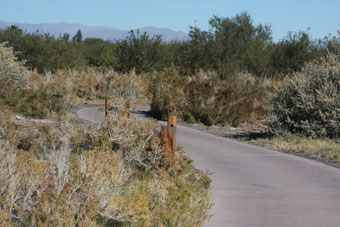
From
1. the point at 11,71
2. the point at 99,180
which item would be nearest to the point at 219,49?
the point at 11,71

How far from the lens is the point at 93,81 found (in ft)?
113

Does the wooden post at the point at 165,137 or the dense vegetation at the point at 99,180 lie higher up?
the wooden post at the point at 165,137

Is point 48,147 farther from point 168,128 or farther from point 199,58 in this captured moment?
point 199,58

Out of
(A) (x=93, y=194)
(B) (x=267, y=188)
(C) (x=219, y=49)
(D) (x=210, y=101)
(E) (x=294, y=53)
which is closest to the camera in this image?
(A) (x=93, y=194)

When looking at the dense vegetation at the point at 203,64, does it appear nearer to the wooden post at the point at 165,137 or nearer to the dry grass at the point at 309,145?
the dry grass at the point at 309,145

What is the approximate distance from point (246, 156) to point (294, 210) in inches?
222

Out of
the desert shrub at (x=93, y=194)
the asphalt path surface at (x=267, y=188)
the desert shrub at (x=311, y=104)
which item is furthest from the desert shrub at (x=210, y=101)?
the desert shrub at (x=93, y=194)

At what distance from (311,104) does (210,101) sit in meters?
6.08

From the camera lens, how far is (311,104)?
18219 millimetres

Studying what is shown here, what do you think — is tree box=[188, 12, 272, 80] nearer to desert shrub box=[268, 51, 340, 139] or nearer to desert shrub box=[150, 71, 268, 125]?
desert shrub box=[150, 71, 268, 125]

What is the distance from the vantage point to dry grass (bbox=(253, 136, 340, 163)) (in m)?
15.5

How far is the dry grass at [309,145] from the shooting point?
15.5 metres

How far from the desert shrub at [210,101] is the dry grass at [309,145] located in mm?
4827

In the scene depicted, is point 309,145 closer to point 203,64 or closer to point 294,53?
point 203,64
